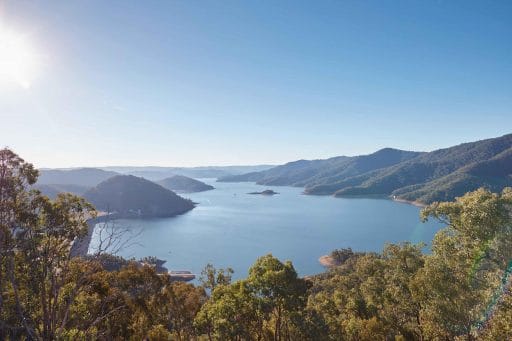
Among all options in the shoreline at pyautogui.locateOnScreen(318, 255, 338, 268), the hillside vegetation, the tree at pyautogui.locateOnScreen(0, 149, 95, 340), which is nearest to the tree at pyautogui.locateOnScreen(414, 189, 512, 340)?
the hillside vegetation

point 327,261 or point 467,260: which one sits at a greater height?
point 467,260

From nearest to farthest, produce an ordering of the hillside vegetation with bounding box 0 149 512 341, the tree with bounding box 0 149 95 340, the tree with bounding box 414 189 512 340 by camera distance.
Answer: the tree with bounding box 0 149 95 340 → the hillside vegetation with bounding box 0 149 512 341 → the tree with bounding box 414 189 512 340

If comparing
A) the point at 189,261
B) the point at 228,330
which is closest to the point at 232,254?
the point at 189,261

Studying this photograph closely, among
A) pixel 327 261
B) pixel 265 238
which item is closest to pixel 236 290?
pixel 327 261

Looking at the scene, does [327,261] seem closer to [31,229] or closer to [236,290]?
[236,290]

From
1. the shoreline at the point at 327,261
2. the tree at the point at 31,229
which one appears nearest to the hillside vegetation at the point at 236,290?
the tree at the point at 31,229

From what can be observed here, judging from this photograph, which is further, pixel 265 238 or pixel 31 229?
pixel 265 238

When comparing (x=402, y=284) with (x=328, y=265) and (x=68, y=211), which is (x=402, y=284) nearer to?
(x=68, y=211)

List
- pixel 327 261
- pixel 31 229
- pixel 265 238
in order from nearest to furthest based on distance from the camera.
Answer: pixel 31 229
pixel 327 261
pixel 265 238

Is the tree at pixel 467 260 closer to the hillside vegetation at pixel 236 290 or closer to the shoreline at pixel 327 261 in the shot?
the hillside vegetation at pixel 236 290

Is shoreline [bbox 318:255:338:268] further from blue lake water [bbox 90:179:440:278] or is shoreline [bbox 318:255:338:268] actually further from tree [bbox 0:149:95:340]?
tree [bbox 0:149:95:340]

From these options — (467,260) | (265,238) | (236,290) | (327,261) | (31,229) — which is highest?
(31,229)
